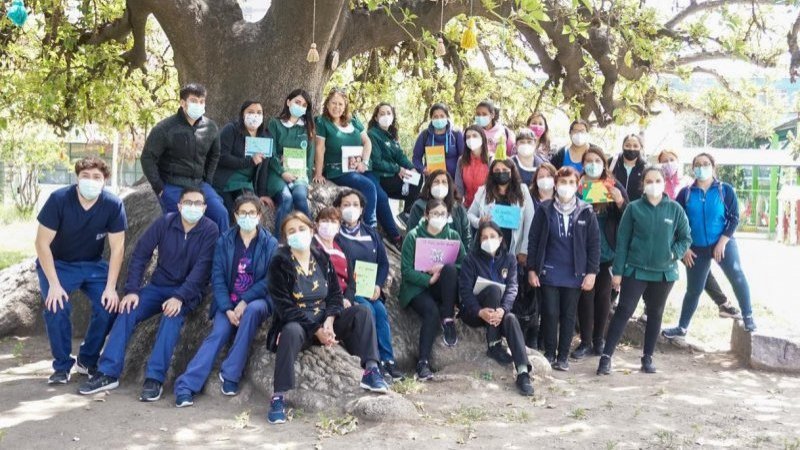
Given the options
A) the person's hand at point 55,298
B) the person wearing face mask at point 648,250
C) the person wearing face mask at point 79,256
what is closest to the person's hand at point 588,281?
the person wearing face mask at point 648,250

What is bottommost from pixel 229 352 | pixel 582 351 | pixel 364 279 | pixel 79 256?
pixel 582 351

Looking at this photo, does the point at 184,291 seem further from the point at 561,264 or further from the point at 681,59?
the point at 681,59

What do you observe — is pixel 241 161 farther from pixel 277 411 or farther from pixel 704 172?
pixel 704 172

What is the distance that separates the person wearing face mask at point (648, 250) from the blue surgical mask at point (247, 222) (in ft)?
10.8

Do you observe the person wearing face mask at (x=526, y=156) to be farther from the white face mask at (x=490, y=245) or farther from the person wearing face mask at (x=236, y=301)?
the person wearing face mask at (x=236, y=301)

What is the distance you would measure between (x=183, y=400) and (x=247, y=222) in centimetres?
142

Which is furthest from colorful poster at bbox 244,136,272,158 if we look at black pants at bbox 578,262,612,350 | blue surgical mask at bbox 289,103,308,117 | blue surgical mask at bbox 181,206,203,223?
black pants at bbox 578,262,612,350

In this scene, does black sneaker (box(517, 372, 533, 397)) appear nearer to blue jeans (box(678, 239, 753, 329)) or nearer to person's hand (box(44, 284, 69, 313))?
blue jeans (box(678, 239, 753, 329))

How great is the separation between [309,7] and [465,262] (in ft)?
10.9

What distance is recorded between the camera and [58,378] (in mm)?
6488

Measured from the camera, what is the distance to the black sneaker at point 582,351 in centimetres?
792

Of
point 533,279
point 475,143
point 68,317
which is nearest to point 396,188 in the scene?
point 475,143

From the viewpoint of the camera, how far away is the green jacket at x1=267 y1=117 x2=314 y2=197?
7712mm

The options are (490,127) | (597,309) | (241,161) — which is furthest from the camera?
(490,127)
